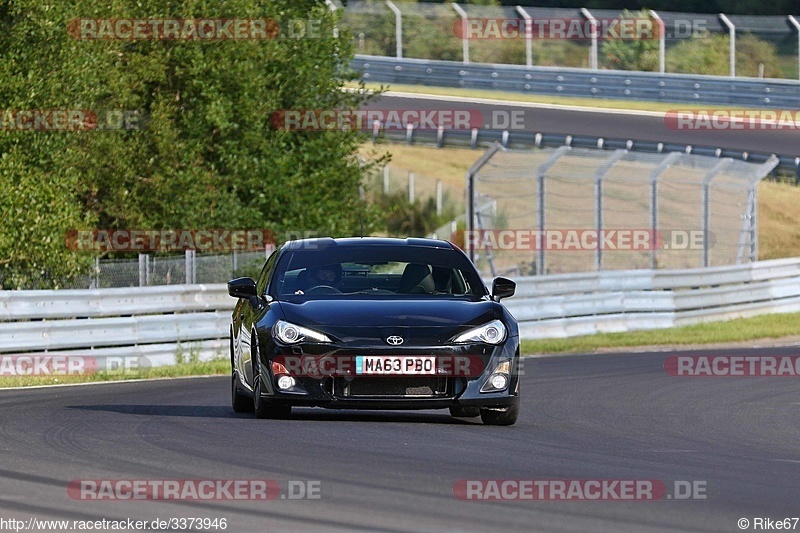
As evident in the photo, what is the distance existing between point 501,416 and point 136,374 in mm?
7258

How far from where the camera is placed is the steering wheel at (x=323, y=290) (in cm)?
1177

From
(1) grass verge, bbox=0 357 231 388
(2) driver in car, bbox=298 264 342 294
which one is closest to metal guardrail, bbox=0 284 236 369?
(1) grass verge, bbox=0 357 231 388

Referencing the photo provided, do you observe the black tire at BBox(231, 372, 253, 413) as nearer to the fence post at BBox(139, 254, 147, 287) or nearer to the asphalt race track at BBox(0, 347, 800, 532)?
the asphalt race track at BBox(0, 347, 800, 532)

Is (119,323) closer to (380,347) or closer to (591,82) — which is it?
(380,347)

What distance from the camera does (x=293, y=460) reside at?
8.95 metres

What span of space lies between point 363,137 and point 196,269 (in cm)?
821

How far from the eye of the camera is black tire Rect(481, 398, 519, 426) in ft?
37.2

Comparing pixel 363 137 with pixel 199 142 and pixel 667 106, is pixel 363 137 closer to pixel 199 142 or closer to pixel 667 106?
pixel 199 142

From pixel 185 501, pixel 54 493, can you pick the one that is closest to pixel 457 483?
pixel 185 501

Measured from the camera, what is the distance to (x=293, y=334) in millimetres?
10906

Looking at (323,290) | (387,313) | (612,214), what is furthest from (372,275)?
(612,214)

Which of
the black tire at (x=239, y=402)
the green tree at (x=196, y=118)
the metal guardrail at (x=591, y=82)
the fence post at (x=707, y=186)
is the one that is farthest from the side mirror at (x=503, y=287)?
the metal guardrail at (x=591, y=82)

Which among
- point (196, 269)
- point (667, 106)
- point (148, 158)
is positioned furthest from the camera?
point (667, 106)

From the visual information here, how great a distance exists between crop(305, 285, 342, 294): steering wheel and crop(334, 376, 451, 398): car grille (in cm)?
113
